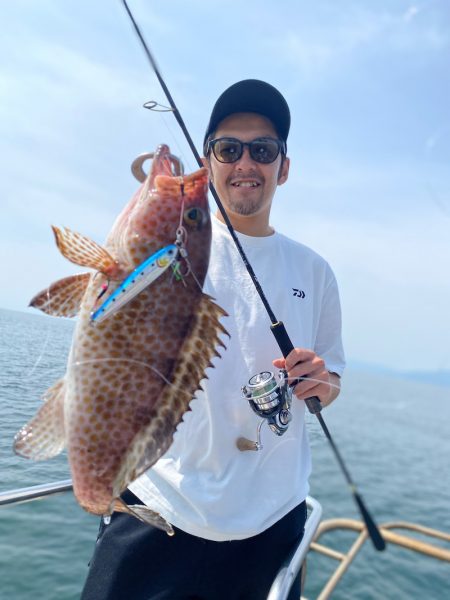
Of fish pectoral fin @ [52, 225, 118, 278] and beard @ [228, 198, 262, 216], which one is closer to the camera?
fish pectoral fin @ [52, 225, 118, 278]

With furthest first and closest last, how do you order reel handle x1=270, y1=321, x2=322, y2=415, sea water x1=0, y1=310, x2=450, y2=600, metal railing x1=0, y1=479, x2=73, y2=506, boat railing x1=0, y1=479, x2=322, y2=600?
sea water x1=0, y1=310, x2=450, y2=600 → metal railing x1=0, y1=479, x2=73, y2=506 → reel handle x1=270, y1=321, x2=322, y2=415 → boat railing x1=0, y1=479, x2=322, y2=600

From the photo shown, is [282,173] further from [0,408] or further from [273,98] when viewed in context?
[0,408]

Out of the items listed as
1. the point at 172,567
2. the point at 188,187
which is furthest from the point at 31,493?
the point at 188,187

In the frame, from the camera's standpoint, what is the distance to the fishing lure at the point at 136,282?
185 centimetres

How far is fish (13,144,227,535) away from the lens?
1.85 meters

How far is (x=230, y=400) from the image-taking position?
2631mm

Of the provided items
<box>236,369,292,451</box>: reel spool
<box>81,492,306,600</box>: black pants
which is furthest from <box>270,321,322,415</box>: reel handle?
<box>81,492,306,600</box>: black pants

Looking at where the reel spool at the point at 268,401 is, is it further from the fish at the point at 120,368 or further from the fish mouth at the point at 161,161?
the fish mouth at the point at 161,161

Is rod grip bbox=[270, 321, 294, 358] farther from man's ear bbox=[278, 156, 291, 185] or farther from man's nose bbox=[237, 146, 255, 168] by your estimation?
man's ear bbox=[278, 156, 291, 185]

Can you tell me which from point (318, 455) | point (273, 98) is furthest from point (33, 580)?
point (318, 455)

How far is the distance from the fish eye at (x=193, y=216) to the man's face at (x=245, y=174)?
83 cm

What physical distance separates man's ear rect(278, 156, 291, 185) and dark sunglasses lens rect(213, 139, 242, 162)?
44cm

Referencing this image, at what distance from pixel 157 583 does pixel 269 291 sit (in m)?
1.88

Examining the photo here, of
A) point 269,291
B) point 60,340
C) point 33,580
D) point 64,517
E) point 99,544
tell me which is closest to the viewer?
point 99,544
